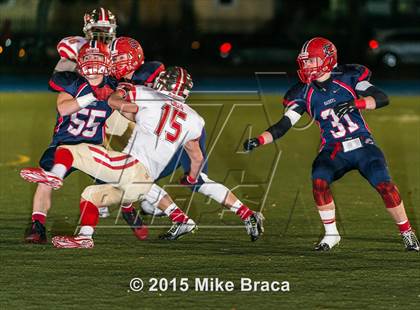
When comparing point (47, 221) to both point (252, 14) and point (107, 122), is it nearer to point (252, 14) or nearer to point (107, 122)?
point (107, 122)

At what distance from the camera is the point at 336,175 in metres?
9.09

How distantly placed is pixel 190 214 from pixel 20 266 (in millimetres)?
3043

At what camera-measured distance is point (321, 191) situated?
9.00 m

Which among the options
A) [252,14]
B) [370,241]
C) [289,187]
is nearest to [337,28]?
[252,14]

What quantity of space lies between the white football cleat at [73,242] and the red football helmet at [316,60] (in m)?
2.17

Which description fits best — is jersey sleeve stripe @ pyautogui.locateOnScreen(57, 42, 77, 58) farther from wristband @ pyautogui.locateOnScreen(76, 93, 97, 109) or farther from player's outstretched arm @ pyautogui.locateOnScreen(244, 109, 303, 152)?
player's outstretched arm @ pyautogui.locateOnScreen(244, 109, 303, 152)

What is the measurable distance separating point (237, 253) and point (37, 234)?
165 cm

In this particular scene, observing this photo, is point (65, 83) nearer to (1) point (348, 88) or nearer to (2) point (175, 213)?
(2) point (175, 213)

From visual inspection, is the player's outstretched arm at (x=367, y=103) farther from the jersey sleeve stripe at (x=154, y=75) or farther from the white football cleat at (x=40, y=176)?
the white football cleat at (x=40, y=176)

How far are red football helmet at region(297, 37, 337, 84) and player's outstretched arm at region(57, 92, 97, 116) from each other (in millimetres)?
1714

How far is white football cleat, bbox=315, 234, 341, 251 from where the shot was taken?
8.98 m

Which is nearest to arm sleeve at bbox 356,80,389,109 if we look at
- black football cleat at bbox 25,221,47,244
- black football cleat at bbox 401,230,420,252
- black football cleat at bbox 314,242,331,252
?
black football cleat at bbox 401,230,420,252

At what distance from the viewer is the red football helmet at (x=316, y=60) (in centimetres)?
906

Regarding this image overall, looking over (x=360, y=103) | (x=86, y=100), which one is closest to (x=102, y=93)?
(x=86, y=100)
